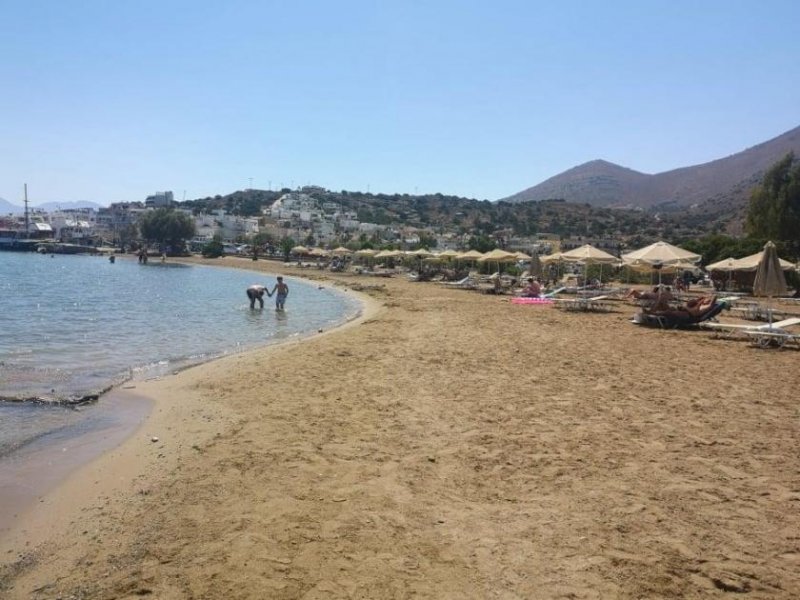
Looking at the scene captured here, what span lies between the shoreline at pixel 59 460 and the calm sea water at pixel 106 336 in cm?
38

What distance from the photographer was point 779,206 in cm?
3488

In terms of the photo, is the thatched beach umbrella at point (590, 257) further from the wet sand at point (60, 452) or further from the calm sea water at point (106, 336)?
the wet sand at point (60, 452)

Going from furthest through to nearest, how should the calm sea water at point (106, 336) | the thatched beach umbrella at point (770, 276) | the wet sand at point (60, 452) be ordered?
the thatched beach umbrella at point (770, 276)
the calm sea water at point (106, 336)
the wet sand at point (60, 452)

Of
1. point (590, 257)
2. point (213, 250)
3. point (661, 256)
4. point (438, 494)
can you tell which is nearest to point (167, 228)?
point (213, 250)

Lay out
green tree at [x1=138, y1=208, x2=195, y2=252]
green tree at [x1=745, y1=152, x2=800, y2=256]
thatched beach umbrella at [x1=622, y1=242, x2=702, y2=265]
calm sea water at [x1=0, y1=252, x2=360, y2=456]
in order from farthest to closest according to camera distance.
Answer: green tree at [x1=138, y1=208, x2=195, y2=252] < green tree at [x1=745, y1=152, x2=800, y2=256] < thatched beach umbrella at [x1=622, y1=242, x2=702, y2=265] < calm sea water at [x1=0, y1=252, x2=360, y2=456]

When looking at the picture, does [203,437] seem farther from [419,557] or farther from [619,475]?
[619,475]

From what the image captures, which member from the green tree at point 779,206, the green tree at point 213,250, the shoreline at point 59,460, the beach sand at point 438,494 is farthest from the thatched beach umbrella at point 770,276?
the green tree at point 213,250

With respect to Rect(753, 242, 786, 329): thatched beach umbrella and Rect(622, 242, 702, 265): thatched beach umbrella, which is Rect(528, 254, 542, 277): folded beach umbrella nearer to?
Rect(622, 242, 702, 265): thatched beach umbrella

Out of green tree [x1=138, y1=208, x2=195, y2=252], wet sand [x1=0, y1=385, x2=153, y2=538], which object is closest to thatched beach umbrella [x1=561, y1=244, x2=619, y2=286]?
wet sand [x1=0, y1=385, x2=153, y2=538]

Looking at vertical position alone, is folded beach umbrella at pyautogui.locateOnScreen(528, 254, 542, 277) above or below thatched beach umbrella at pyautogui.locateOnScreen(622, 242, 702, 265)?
below

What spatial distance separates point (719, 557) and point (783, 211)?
38.2 m

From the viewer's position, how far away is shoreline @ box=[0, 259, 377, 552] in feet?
14.5

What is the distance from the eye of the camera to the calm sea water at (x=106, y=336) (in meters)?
8.30

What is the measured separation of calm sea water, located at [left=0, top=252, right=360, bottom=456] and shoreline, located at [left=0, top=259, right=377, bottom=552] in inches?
14.9
